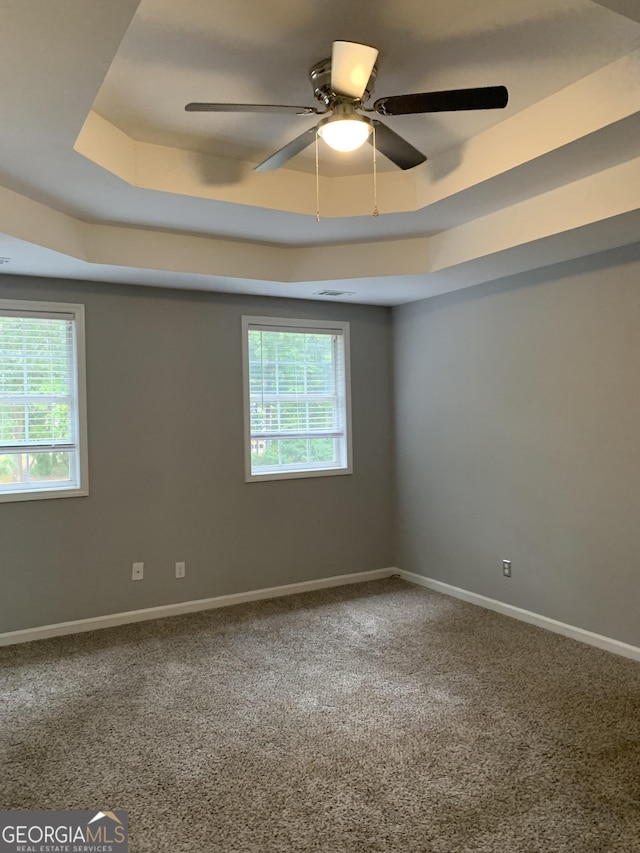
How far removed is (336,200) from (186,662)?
2861 mm

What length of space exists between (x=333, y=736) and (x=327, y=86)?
270 centimetres

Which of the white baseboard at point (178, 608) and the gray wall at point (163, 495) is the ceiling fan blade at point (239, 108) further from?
the white baseboard at point (178, 608)

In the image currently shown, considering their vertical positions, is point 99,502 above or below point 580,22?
below

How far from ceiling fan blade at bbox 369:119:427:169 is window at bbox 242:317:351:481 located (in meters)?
2.39

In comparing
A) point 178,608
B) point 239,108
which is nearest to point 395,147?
point 239,108

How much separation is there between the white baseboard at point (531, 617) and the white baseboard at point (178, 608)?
1.57 ft

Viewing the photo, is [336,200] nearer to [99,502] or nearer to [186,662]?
[99,502]

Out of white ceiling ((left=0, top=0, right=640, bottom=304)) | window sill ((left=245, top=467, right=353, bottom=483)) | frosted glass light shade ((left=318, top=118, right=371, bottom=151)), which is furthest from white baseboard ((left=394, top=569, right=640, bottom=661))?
frosted glass light shade ((left=318, top=118, right=371, bottom=151))

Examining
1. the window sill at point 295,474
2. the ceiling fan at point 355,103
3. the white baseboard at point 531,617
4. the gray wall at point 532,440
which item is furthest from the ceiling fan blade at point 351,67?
the white baseboard at point 531,617

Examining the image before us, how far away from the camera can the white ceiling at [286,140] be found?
6.86 ft

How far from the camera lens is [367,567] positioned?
5336 mm

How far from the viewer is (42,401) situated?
412 centimetres

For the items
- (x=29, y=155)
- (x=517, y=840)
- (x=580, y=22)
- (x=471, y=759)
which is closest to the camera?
(x=517, y=840)

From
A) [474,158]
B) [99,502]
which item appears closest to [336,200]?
[474,158]
